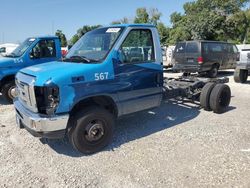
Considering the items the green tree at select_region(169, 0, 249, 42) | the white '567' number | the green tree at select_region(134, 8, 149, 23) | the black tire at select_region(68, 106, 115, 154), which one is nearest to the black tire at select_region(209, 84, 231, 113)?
the black tire at select_region(68, 106, 115, 154)

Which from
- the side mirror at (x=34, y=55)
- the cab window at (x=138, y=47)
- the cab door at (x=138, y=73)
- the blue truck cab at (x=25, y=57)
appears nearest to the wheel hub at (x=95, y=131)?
the cab door at (x=138, y=73)

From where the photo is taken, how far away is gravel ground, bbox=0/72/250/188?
12.6 ft

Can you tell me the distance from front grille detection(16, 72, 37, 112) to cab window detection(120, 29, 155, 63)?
1744 millimetres

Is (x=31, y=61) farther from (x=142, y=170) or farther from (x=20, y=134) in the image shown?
(x=142, y=170)

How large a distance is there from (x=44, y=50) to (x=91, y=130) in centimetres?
541

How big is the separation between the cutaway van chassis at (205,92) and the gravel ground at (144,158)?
2.22 feet

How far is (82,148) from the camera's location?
4578mm

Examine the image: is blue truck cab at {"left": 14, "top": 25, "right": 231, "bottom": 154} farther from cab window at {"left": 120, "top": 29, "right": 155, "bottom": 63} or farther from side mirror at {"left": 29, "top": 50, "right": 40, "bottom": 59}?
side mirror at {"left": 29, "top": 50, "right": 40, "bottom": 59}

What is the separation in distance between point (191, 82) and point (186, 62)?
6.29m

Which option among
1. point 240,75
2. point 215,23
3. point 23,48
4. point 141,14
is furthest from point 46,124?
point 141,14

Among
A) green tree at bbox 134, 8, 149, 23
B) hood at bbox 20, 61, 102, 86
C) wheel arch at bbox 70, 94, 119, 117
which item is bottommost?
wheel arch at bbox 70, 94, 119, 117

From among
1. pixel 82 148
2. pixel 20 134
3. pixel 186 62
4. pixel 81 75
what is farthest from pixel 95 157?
pixel 186 62

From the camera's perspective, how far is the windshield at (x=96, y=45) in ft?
16.0

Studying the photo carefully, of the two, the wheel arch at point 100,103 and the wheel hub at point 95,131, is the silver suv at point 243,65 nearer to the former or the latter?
the wheel arch at point 100,103
